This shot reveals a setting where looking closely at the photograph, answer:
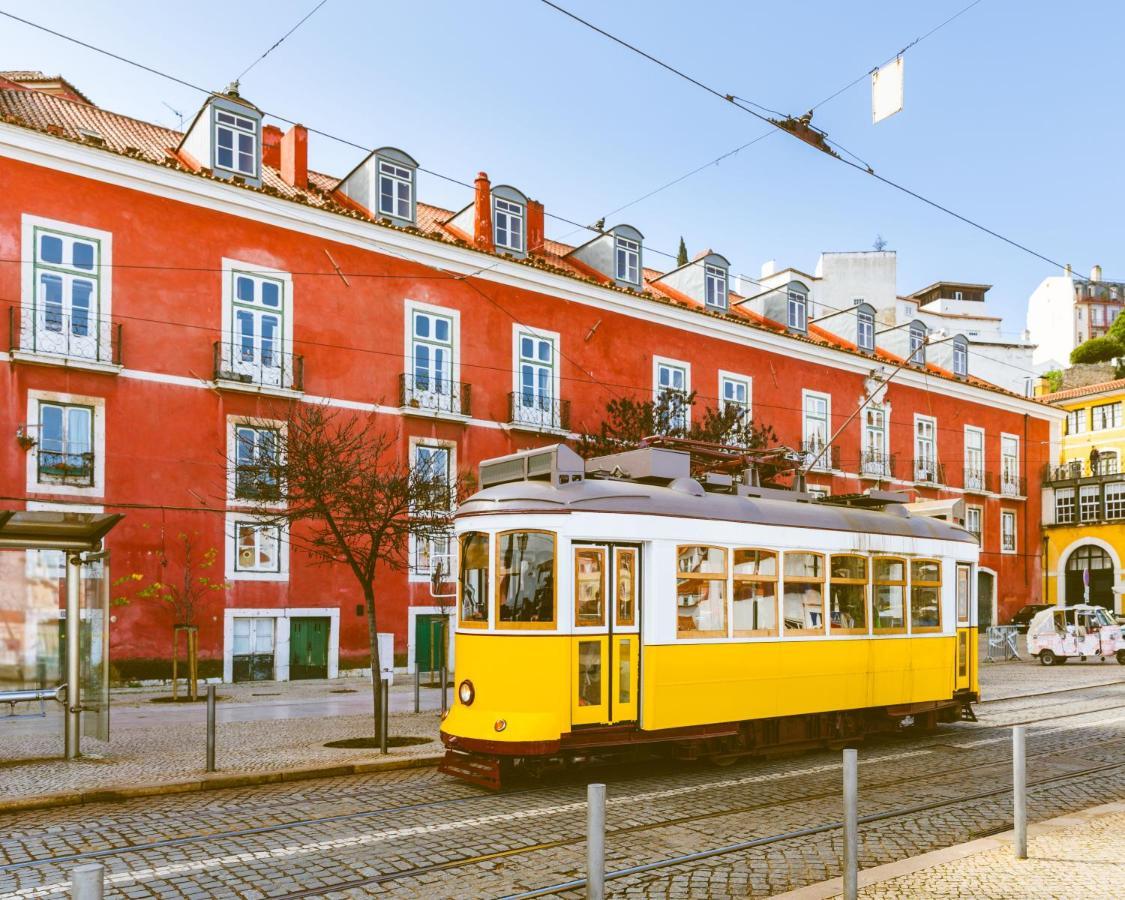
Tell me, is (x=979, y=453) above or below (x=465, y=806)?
above

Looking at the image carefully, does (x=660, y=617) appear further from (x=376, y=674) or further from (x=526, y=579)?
(x=376, y=674)

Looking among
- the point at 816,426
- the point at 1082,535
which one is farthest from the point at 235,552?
the point at 1082,535

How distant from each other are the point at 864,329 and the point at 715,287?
910 centimetres

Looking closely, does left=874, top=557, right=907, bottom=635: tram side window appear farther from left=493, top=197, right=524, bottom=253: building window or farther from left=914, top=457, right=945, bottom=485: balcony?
left=914, top=457, right=945, bottom=485: balcony

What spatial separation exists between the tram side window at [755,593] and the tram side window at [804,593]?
0.26 meters

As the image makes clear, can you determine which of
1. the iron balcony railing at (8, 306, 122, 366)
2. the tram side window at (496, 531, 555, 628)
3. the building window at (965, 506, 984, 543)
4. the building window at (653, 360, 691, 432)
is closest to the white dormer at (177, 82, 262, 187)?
the iron balcony railing at (8, 306, 122, 366)

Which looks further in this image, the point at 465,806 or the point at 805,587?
the point at 805,587

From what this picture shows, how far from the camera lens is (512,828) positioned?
862cm

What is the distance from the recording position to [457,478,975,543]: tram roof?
10391 mm

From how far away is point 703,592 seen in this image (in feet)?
36.8

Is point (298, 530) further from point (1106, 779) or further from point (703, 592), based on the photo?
point (1106, 779)

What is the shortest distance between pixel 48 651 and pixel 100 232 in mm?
10565

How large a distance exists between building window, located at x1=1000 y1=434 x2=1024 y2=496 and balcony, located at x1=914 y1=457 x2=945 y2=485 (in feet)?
16.1

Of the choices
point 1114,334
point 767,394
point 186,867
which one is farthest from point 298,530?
point 1114,334
